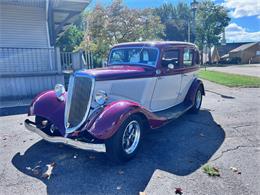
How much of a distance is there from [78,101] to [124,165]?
133 centimetres

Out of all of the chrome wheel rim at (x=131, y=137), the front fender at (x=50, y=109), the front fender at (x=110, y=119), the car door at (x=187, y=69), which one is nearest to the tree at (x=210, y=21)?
the car door at (x=187, y=69)

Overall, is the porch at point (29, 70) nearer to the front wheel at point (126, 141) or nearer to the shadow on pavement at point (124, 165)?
the shadow on pavement at point (124, 165)

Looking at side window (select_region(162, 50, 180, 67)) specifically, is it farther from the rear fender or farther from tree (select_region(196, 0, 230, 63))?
tree (select_region(196, 0, 230, 63))

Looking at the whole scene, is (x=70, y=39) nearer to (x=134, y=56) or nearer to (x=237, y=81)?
(x=237, y=81)

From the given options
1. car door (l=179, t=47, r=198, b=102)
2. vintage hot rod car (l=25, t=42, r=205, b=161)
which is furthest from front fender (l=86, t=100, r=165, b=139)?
car door (l=179, t=47, r=198, b=102)

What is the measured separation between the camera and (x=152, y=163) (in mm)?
3693

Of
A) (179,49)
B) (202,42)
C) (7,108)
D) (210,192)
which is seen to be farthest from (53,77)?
(202,42)

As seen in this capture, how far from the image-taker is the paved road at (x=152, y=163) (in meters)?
3.04

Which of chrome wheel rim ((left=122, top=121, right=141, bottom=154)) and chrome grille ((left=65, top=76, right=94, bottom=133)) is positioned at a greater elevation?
chrome grille ((left=65, top=76, right=94, bottom=133))

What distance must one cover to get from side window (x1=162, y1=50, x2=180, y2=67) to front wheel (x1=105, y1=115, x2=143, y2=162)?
1731 mm

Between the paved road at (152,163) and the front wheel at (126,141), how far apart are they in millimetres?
175

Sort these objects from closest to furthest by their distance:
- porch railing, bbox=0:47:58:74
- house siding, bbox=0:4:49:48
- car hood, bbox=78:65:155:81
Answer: car hood, bbox=78:65:155:81
porch railing, bbox=0:47:58:74
house siding, bbox=0:4:49:48

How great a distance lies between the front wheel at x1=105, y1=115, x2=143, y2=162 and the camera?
11.2 feet

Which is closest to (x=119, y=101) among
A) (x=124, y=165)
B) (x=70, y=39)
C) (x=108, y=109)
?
(x=108, y=109)
